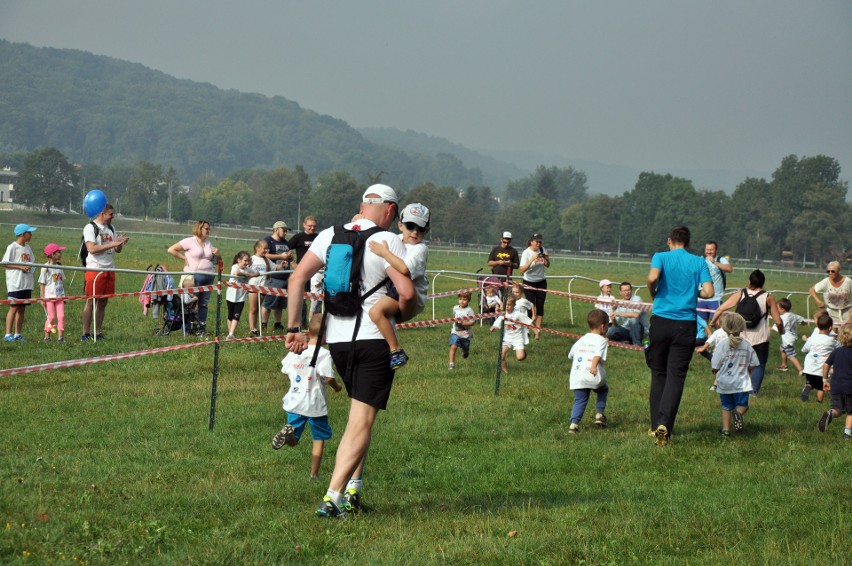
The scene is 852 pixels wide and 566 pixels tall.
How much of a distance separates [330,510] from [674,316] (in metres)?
5.03

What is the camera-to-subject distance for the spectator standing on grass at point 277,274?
17828 millimetres

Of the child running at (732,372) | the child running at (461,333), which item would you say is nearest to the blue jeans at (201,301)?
the child running at (461,333)

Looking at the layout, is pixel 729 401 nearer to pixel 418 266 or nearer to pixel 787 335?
pixel 418 266

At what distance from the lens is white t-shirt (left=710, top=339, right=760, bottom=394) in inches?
430

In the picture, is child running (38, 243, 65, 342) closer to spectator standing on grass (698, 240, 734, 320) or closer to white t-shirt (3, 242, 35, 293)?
white t-shirt (3, 242, 35, 293)

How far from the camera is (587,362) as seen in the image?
10.8 metres

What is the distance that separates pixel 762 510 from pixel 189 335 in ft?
37.8

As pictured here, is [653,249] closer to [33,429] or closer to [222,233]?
[222,233]

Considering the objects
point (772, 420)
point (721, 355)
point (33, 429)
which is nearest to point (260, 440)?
point (33, 429)

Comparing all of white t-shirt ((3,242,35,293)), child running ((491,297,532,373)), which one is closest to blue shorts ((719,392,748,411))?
child running ((491,297,532,373))

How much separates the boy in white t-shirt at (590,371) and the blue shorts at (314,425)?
136 inches

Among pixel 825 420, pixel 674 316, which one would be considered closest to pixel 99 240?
pixel 674 316

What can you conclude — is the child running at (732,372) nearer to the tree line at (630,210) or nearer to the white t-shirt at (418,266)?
the white t-shirt at (418,266)

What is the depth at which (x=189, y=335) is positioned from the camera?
1662 cm
